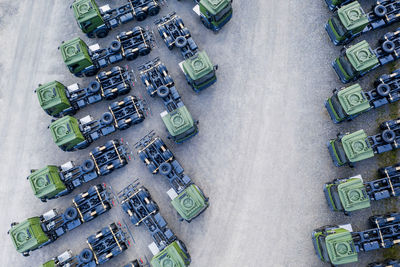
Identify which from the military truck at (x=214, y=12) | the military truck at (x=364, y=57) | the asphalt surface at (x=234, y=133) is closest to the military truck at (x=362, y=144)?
the asphalt surface at (x=234, y=133)

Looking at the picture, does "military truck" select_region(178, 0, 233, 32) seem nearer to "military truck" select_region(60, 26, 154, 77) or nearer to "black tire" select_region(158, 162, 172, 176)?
"military truck" select_region(60, 26, 154, 77)

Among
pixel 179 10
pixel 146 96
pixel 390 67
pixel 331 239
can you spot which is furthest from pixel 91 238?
pixel 390 67

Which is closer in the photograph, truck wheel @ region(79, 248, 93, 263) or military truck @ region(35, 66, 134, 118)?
truck wheel @ region(79, 248, 93, 263)

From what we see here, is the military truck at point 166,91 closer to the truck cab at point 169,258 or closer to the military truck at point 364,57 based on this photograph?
the truck cab at point 169,258

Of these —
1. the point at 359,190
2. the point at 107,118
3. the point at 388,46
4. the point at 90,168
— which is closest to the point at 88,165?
the point at 90,168

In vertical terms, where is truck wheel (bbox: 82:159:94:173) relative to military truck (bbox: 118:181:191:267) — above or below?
above

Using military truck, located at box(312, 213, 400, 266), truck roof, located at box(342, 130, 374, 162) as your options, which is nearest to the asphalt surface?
military truck, located at box(312, 213, 400, 266)
